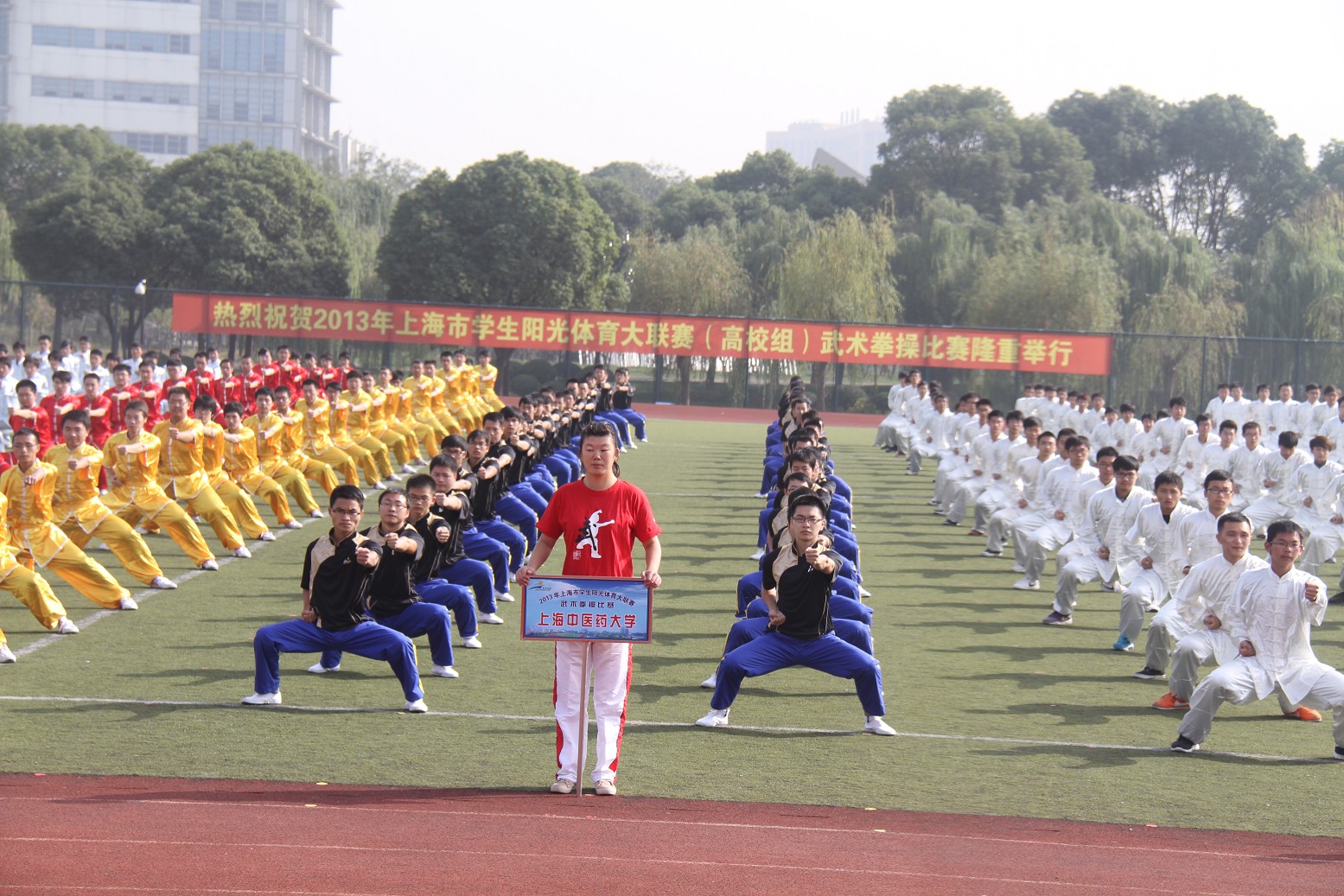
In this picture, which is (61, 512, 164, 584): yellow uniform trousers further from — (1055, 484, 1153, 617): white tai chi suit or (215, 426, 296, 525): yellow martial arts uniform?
(1055, 484, 1153, 617): white tai chi suit

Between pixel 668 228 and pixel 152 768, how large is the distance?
55.0 m

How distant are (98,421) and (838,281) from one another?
2880 centimetres

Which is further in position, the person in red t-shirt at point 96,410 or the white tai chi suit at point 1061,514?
the person in red t-shirt at point 96,410

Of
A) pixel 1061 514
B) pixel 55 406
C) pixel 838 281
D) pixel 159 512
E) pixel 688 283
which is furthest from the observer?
pixel 688 283

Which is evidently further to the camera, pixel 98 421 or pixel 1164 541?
pixel 98 421

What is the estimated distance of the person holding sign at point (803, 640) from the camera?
841 centimetres

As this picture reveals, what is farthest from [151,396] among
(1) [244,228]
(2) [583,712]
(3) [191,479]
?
(1) [244,228]

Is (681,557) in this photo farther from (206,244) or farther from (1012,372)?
(206,244)

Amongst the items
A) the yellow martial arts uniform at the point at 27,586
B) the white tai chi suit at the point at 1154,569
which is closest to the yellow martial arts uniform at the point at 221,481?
the yellow martial arts uniform at the point at 27,586

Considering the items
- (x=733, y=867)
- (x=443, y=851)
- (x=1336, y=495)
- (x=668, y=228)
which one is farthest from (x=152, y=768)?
(x=668, y=228)

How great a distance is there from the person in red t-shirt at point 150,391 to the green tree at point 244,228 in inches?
993

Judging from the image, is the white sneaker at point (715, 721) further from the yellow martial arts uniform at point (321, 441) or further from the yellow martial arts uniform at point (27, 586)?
→ the yellow martial arts uniform at point (321, 441)

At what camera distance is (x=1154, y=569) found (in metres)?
11.6

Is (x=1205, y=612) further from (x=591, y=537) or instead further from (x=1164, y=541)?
(x=591, y=537)
